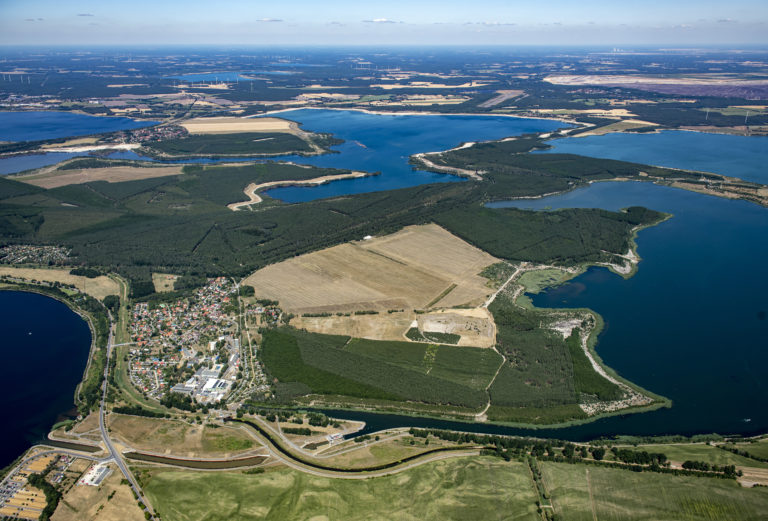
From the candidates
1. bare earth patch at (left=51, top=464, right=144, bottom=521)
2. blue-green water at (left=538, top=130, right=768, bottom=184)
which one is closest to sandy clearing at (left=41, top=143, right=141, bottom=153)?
blue-green water at (left=538, top=130, right=768, bottom=184)

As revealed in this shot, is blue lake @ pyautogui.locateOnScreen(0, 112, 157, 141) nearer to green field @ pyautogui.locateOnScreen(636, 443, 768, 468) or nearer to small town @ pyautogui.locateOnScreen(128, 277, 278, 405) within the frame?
small town @ pyautogui.locateOnScreen(128, 277, 278, 405)

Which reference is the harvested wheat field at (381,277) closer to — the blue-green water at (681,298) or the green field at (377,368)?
the green field at (377,368)

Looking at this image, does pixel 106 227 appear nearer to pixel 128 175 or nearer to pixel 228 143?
pixel 128 175

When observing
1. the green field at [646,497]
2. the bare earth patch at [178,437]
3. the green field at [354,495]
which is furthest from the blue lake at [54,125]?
the green field at [646,497]

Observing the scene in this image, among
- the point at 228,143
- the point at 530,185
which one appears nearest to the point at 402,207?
the point at 530,185

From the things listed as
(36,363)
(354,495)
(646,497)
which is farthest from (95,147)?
(646,497)

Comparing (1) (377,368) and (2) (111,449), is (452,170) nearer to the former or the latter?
(1) (377,368)
